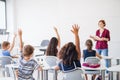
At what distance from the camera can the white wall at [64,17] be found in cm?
902

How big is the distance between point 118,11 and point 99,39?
2.19 meters

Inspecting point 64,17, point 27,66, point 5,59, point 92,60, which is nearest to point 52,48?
point 92,60

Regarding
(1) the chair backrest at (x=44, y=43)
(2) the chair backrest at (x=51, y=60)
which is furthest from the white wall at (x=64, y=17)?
(2) the chair backrest at (x=51, y=60)

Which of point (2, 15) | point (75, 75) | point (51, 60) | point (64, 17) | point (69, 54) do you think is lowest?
point (75, 75)

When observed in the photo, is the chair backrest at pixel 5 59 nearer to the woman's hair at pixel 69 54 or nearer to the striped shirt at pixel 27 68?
the striped shirt at pixel 27 68

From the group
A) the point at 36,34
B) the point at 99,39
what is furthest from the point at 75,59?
the point at 36,34

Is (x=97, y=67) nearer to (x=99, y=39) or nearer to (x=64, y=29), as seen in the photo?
(x=99, y=39)

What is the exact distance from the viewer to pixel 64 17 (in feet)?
32.9

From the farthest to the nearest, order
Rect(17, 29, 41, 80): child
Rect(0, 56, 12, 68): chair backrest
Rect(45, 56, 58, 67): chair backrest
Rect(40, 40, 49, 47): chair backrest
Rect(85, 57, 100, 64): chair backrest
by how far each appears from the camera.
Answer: Rect(40, 40, 49, 47): chair backrest, Rect(0, 56, 12, 68): chair backrest, Rect(45, 56, 58, 67): chair backrest, Rect(85, 57, 100, 64): chair backrest, Rect(17, 29, 41, 80): child

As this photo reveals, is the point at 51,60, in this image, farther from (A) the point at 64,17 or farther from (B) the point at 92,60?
(A) the point at 64,17

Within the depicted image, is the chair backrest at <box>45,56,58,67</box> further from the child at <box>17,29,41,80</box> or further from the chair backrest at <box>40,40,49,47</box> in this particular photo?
the chair backrest at <box>40,40,49,47</box>

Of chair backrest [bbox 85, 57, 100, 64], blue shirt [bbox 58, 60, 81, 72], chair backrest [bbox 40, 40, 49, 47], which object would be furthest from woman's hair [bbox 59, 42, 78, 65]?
chair backrest [bbox 40, 40, 49, 47]

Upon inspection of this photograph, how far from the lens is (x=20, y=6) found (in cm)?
1106

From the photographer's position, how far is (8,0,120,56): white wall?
9.02 meters
